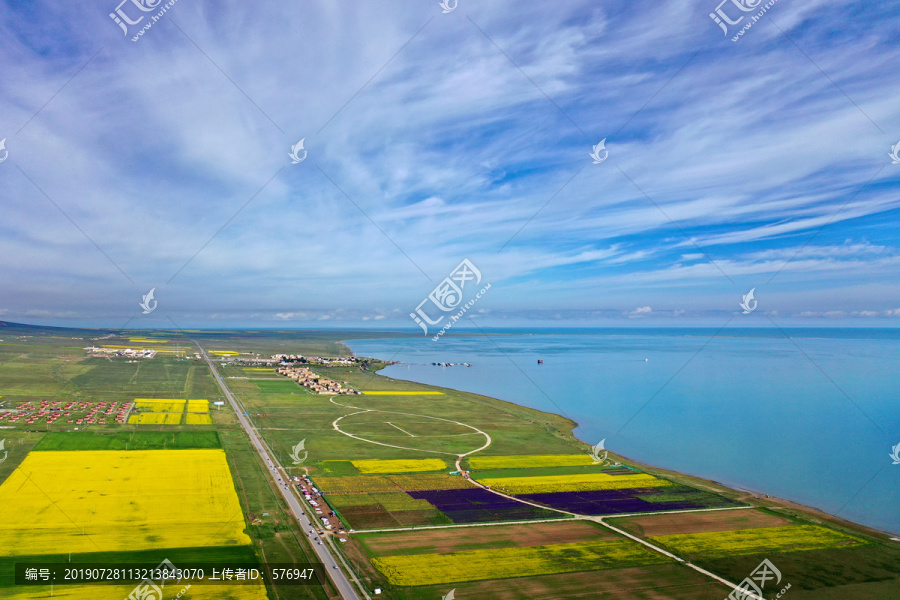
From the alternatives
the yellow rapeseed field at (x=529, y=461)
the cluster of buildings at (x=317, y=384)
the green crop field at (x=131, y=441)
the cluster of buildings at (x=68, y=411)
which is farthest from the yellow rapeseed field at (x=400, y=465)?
the cluster of buildings at (x=317, y=384)

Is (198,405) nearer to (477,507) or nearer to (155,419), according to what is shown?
(155,419)

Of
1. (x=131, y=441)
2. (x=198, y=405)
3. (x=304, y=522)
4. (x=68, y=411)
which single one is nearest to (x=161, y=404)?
(x=198, y=405)

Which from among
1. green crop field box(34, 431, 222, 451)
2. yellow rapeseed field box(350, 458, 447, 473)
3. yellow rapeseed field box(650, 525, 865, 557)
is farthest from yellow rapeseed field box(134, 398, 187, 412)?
yellow rapeseed field box(650, 525, 865, 557)

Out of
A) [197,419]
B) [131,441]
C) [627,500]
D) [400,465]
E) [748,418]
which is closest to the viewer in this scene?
[627,500]

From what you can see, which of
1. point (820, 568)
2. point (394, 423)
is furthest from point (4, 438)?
point (820, 568)

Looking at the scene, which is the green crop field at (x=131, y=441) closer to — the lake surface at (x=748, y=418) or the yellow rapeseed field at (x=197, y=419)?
the yellow rapeseed field at (x=197, y=419)
